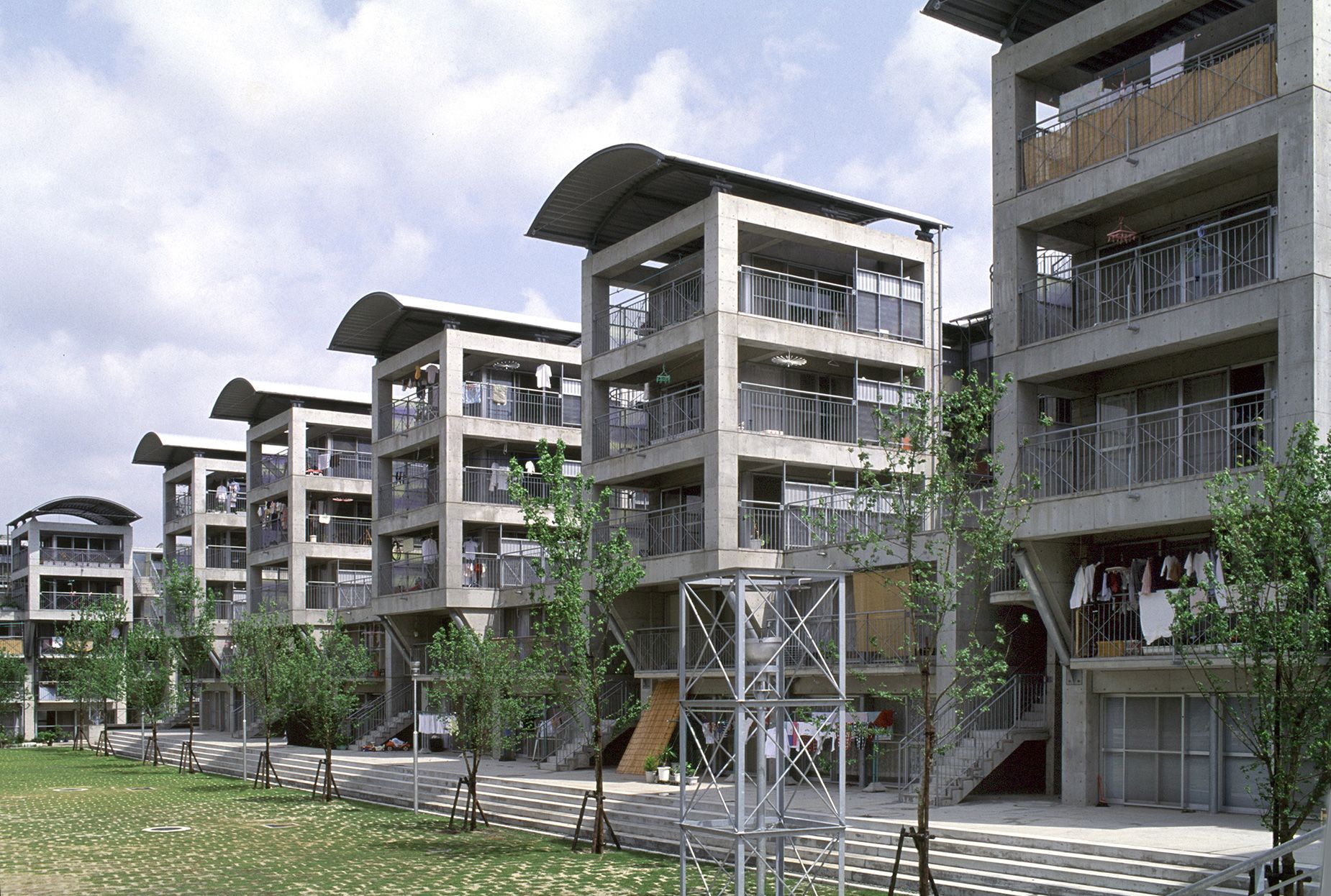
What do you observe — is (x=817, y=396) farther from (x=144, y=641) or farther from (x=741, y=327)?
(x=144, y=641)

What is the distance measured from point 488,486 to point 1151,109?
31099mm

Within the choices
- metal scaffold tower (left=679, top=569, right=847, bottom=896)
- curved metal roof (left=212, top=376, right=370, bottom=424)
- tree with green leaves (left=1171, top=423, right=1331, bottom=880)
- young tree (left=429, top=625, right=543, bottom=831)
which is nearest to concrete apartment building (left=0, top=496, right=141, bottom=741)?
curved metal roof (left=212, top=376, right=370, bottom=424)

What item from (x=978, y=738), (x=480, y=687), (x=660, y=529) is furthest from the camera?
(x=660, y=529)

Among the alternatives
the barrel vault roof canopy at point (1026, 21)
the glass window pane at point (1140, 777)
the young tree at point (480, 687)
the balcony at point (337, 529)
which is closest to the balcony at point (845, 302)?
the barrel vault roof canopy at point (1026, 21)

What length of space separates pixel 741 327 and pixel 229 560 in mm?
51557

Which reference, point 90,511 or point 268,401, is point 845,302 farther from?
point 90,511

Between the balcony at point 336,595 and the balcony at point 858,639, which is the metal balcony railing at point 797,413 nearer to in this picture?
the balcony at point 858,639

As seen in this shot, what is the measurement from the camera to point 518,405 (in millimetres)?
54469

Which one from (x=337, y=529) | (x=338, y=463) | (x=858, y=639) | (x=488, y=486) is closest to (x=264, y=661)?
(x=488, y=486)

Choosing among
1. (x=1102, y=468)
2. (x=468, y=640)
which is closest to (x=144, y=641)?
(x=468, y=640)

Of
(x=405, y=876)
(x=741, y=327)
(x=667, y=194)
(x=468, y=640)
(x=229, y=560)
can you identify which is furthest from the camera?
(x=229, y=560)

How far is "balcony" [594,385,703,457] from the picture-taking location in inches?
1612

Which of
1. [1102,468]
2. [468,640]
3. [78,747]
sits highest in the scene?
[1102,468]

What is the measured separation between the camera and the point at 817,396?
42188 millimetres
